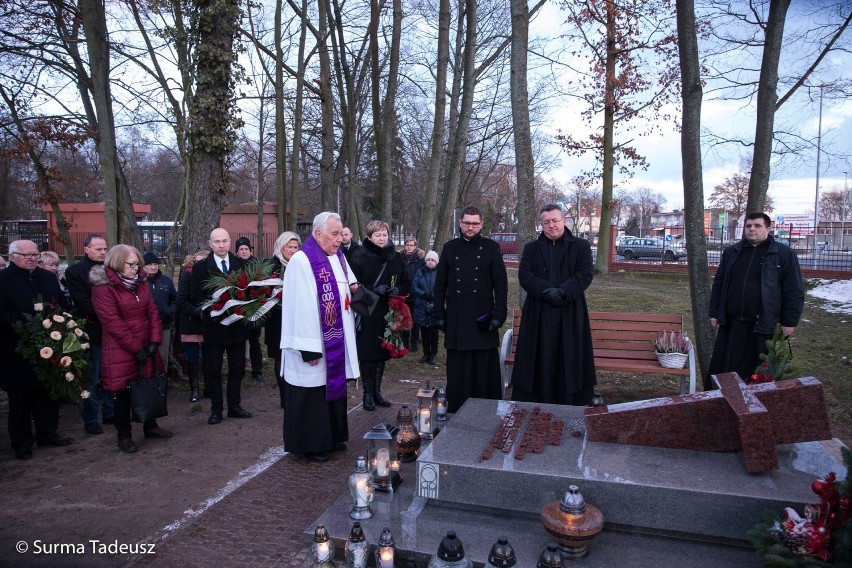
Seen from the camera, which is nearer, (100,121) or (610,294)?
(100,121)

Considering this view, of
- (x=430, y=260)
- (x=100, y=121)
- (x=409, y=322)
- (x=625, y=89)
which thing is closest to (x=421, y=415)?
(x=409, y=322)

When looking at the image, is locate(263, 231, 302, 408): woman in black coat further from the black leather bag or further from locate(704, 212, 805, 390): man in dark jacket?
locate(704, 212, 805, 390): man in dark jacket

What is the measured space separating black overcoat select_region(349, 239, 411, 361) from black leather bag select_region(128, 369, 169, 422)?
2.04 meters

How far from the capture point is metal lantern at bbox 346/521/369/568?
3396mm

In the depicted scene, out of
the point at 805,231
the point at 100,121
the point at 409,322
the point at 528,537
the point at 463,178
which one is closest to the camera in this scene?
the point at 528,537

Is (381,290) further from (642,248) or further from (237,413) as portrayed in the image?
(642,248)

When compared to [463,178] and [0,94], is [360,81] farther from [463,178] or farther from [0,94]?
[463,178]

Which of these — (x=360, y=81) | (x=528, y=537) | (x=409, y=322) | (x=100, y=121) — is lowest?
(x=528, y=537)

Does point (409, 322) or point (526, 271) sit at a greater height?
point (526, 271)

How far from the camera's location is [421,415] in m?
5.14

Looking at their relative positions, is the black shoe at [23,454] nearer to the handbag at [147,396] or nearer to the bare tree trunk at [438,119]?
the handbag at [147,396]

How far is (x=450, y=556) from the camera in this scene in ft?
10.2

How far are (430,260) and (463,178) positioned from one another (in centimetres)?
2521

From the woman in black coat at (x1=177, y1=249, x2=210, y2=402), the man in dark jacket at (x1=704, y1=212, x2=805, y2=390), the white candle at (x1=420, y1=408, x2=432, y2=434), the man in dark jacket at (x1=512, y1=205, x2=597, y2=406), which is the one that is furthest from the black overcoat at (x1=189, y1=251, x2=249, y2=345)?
the man in dark jacket at (x1=704, y1=212, x2=805, y2=390)
